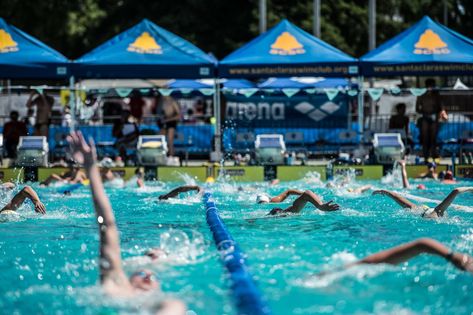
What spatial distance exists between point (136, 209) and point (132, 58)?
6.29m

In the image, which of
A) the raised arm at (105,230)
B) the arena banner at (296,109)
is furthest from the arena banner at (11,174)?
the raised arm at (105,230)

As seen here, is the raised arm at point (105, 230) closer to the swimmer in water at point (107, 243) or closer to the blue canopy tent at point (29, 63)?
the swimmer in water at point (107, 243)

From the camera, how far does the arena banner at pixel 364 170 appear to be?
A: 1622cm

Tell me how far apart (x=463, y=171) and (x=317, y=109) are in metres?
6.64

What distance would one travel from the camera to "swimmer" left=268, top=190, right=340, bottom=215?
927cm

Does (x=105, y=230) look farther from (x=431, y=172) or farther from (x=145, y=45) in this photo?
(x=145, y=45)

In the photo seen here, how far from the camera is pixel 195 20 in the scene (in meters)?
35.0

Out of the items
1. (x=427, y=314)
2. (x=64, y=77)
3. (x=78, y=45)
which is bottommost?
(x=427, y=314)

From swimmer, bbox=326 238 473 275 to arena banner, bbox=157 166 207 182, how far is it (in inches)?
402

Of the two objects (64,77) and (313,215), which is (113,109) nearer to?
(64,77)

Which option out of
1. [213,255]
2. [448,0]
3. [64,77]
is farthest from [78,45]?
[213,255]

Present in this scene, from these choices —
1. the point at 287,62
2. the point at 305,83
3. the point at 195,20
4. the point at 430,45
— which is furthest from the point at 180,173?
the point at 195,20

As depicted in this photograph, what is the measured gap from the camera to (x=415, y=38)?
1750cm

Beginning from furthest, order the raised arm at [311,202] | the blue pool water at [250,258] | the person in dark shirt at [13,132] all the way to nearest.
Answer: the person in dark shirt at [13,132] < the raised arm at [311,202] < the blue pool water at [250,258]
